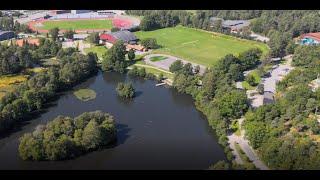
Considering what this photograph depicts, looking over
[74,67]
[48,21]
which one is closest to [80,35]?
[48,21]

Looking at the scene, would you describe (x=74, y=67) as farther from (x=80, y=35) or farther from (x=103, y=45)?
(x=80, y=35)

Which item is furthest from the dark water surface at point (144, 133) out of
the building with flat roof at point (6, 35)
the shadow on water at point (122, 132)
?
the building with flat roof at point (6, 35)

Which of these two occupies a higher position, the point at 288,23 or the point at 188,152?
the point at 288,23

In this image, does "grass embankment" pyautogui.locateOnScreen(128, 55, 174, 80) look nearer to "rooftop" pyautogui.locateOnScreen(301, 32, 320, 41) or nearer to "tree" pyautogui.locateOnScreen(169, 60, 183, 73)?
"tree" pyautogui.locateOnScreen(169, 60, 183, 73)

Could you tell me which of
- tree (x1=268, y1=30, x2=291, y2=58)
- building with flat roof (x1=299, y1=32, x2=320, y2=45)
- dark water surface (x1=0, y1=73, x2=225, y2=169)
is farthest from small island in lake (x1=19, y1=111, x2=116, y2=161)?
building with flat roof (x1=299, y1=32, x2=320, y2=45)

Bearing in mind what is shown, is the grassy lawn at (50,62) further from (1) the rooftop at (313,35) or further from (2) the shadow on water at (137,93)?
(1) the rooftop at (313,35)

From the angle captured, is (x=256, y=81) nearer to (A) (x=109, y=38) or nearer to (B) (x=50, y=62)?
(A) (x=109, y=38)
